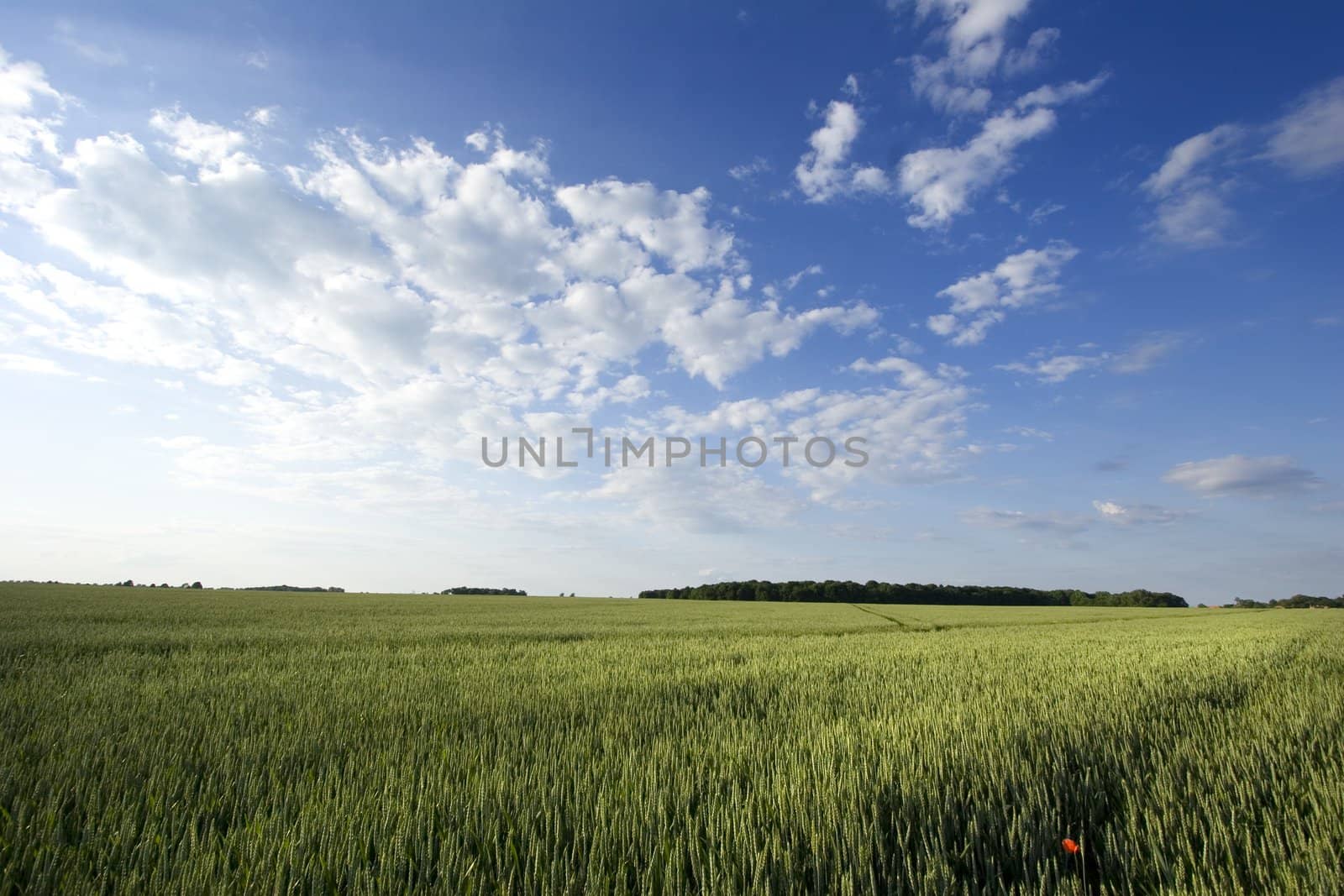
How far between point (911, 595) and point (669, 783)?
102560 mm

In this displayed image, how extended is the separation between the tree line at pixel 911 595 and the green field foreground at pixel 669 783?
86.3 meters

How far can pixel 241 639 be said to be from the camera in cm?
1454

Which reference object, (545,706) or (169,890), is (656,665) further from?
(169,890)

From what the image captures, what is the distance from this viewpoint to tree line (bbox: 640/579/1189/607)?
96.6 metres

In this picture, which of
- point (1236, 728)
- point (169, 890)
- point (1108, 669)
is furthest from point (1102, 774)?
point (1108, 669)

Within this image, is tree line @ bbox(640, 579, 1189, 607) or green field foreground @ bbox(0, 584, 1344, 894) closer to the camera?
green field foreground @ bbox(0, 584, 1344, 894)

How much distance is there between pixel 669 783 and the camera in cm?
364

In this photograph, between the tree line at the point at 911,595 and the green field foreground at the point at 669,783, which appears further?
the tree line at the point at 911,595

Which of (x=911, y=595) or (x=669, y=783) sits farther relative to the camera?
(x=911, y=595)

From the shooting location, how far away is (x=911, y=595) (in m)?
96.8

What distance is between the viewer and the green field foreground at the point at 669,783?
8.87 feet

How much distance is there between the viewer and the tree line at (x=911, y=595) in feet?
317

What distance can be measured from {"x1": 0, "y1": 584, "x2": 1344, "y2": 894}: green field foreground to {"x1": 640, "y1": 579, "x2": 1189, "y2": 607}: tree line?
86.3 m

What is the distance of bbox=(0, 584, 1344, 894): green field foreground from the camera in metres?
2.70
